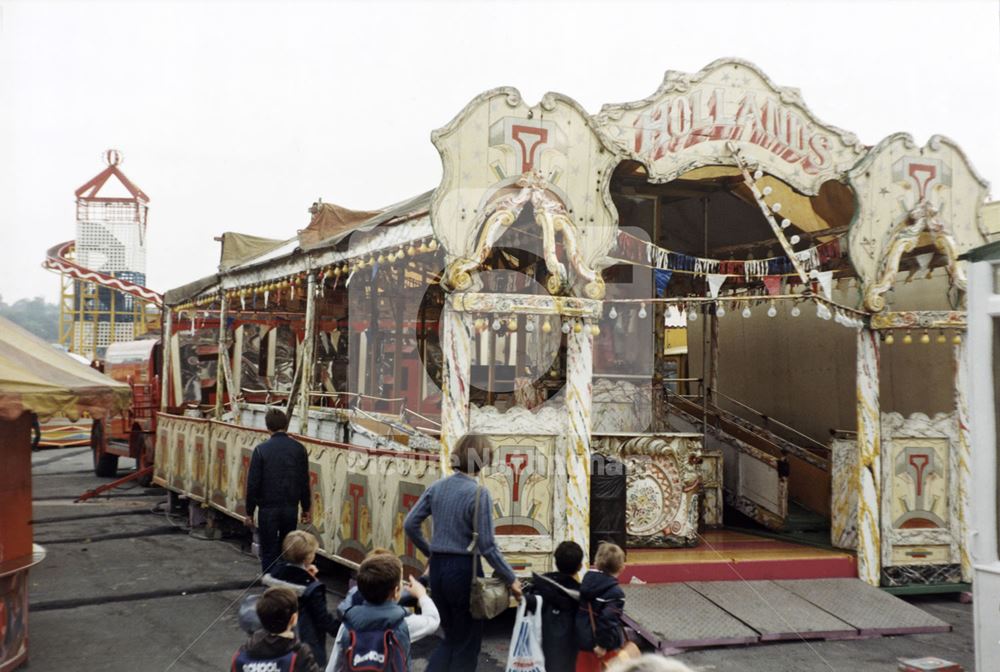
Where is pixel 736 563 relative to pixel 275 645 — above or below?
below

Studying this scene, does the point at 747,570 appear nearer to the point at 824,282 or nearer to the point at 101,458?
the point at 824,282

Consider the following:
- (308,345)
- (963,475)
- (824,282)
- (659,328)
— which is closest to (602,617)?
(824,282)

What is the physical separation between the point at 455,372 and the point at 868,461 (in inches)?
182

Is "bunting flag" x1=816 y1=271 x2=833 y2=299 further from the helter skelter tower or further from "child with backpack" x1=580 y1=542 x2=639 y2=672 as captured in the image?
the helter skelter tower

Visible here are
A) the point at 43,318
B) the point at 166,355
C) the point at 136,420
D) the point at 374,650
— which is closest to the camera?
the point at 374,650

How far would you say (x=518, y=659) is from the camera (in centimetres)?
470

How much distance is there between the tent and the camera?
607cm

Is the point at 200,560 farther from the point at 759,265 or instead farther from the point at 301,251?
the point at 759,265

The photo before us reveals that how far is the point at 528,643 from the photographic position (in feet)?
15.4

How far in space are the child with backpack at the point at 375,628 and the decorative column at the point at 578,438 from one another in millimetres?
3883

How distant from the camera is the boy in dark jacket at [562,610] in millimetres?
4711

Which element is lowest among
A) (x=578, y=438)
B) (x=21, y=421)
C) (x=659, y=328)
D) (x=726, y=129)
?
(x=578, y=438)

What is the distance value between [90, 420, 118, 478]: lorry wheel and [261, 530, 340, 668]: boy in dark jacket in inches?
673

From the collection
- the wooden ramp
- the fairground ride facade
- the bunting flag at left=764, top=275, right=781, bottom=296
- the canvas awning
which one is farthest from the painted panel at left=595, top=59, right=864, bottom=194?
the canvas awning
